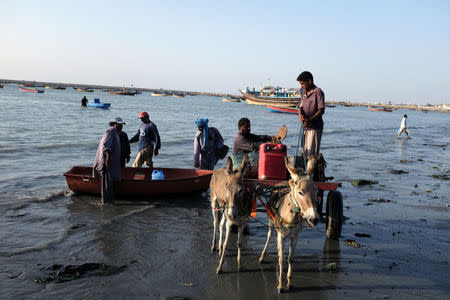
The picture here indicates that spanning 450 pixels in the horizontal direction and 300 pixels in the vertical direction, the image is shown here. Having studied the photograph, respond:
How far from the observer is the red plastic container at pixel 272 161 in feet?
22.1

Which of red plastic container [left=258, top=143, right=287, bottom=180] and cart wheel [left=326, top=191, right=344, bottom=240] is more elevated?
red plastic container [left=258, top=143, right=287, bottom=180]

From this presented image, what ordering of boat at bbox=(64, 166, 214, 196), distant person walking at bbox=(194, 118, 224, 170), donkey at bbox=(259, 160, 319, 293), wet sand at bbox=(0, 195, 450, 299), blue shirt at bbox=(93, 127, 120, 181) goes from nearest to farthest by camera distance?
donkey at bbox=(259, 160, 319, 293) < wet sand at bbox=(0, 195, 450, 299) < blue shirt at bbox=(93, 127, 120, 181) < distant person walking at bbox=(194, 118, 224, 170) < boat at bbox=(64, 166, 214, 196)

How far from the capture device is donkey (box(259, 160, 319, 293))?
450 cm

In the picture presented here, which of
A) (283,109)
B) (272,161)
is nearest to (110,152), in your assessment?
(272,161)

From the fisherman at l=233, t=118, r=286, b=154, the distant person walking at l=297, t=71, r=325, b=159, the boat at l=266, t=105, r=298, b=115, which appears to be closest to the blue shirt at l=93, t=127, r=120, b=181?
the fisherman at l=233, t=118, r=286, b=154

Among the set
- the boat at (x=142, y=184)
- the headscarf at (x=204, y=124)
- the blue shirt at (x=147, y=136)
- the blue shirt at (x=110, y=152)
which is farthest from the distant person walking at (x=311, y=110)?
the blue shirt at (x=147, y=136)

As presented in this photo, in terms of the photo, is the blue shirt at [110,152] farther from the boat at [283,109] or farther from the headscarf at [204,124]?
the boat at [283,109]

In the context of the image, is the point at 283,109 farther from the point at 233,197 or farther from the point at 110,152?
the point at 233,197

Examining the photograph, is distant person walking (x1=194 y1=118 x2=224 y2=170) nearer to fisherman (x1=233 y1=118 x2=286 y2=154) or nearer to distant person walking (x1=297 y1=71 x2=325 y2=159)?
fisherman (x1=233 y1=118 x2=286 y2=154)

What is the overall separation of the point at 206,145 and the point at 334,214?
14.9ft

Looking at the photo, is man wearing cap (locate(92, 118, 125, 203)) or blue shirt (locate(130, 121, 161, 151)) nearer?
man wearing cap (locate(92, 118, 125, 203))

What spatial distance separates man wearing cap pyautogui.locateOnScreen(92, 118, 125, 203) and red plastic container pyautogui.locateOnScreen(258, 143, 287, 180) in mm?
4676

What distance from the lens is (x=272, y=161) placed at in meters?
6.80

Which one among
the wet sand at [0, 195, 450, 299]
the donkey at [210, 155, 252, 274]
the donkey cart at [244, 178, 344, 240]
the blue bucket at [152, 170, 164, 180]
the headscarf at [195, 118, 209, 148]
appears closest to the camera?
the donkey at [210, 155, 252, 274]
